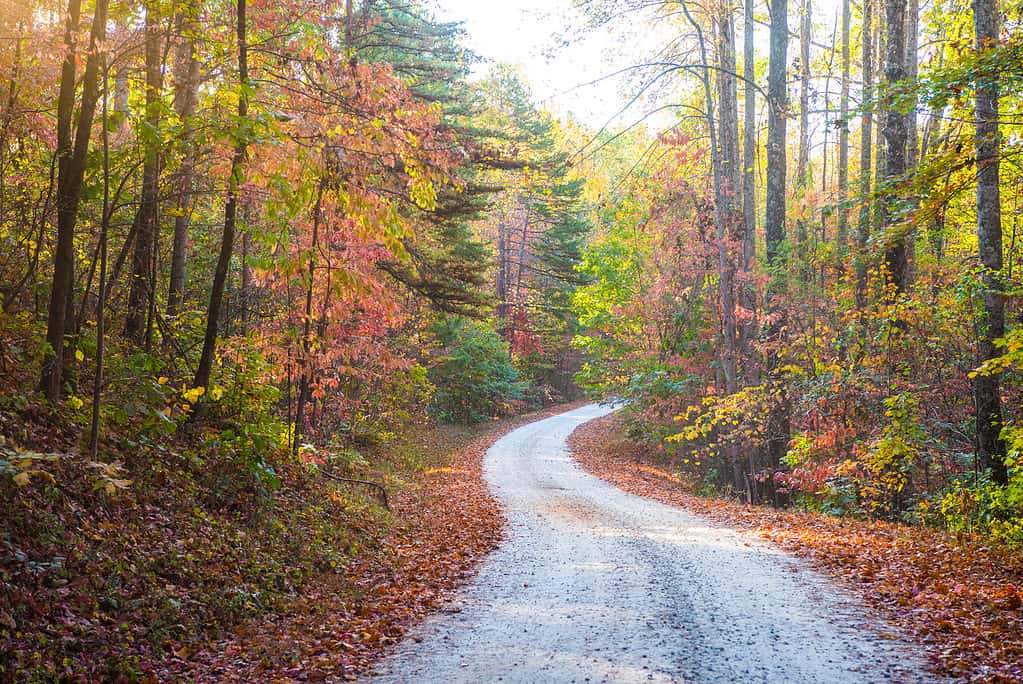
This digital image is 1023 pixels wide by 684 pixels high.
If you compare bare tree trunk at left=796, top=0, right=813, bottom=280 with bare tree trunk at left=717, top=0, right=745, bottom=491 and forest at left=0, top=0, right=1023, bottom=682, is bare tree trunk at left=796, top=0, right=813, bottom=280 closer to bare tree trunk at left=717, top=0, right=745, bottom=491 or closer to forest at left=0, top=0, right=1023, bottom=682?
forest at left=0, top=0, right=1023, bottom=682

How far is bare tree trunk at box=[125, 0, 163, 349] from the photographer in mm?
7884

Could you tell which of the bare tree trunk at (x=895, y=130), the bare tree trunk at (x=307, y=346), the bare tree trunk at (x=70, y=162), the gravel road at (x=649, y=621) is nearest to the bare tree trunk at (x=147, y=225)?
the bare tree trunk at (x=70, y=162)

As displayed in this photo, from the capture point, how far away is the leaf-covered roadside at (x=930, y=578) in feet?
19.0

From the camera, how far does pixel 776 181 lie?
17750 millimetres

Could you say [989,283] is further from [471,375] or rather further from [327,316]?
[471,375]

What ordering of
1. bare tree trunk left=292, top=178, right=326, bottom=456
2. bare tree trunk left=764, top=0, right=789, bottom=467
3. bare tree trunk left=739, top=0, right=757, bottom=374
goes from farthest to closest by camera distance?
1. bare tree trunk left=739, top=0, right=757, bottom=374
2. bare tree trunk left=764, top=0, right=789, bottom=467
3. bare tree trunk left=292, top=178, right=326, bottom=456

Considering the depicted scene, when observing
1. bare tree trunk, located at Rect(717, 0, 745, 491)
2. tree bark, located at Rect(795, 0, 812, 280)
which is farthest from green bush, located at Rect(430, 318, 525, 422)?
tree bark, located at Rect(795, 0, 812, 280)

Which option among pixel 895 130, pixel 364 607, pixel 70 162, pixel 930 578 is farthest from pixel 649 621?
pixel 895 130

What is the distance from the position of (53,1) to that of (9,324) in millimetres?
3558

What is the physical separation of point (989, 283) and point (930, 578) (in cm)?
459

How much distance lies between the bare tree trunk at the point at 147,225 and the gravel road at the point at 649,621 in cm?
527

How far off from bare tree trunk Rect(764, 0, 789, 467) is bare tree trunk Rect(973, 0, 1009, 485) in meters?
6.30

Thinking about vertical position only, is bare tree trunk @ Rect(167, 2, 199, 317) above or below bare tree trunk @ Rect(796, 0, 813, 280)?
below

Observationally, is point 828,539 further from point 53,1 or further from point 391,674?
point 53,1
